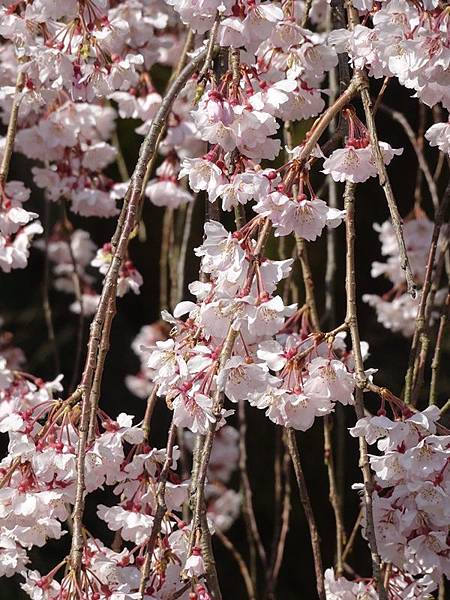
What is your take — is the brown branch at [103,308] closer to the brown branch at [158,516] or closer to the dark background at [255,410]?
the brown branch at [158,516]

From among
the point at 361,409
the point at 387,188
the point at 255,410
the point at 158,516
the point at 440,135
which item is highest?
the point at 440,135

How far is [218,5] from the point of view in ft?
3.93

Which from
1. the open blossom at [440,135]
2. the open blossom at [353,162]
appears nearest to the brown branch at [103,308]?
the open blossom at [353,162]

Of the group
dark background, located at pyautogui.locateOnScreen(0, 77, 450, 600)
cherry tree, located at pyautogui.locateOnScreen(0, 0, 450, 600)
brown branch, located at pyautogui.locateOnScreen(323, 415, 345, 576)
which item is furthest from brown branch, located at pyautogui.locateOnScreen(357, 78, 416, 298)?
dark background, located at pyautogui.locateOnScreen(0, 77, 450, 600)

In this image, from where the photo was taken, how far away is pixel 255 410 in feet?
12.0

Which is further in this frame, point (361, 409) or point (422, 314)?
point (422, 314)

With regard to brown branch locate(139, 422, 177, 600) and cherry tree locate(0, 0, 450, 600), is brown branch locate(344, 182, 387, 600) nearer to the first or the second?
cherry tree locate(0, 0, 450, 600)

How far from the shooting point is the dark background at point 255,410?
11.6 feet

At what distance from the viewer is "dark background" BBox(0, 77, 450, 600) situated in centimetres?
352

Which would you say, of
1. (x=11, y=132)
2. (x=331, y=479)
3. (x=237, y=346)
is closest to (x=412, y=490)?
(x=237, y=346)

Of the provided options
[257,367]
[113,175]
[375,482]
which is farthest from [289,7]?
[113,175]

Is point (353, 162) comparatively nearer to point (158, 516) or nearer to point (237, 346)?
point (237, 346)

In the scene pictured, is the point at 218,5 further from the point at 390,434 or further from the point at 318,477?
the point at 318,477

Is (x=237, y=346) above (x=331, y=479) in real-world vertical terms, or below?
above
